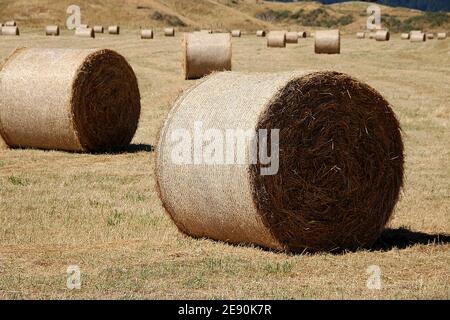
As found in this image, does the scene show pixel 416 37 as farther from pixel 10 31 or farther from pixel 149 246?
pixel 149 246

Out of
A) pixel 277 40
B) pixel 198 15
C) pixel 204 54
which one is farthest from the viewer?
pixel 198 15

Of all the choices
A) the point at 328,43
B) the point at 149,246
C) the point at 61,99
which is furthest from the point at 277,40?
the point at 149,246

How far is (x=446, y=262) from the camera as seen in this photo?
30.6 feet

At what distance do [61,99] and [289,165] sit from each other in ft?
27.2

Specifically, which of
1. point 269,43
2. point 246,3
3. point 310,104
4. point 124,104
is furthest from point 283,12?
point 310,104

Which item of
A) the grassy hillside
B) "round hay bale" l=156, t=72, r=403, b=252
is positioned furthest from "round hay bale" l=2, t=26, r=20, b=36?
"round hay bale" l=156, t=72, r=403, b=252

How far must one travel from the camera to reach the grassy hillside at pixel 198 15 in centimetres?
7750

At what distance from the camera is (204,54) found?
101 ft

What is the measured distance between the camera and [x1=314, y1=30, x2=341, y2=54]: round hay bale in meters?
43.4

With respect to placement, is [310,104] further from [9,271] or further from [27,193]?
[27,193]

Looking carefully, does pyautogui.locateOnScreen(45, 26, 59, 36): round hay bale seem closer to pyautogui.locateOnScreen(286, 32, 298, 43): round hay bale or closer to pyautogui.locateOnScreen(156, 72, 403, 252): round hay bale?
pyautogui.locateOnScreen(286, 32, 298, 43): round hay bale

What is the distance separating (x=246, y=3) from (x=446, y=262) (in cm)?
13298

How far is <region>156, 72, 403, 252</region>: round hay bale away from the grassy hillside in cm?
6233

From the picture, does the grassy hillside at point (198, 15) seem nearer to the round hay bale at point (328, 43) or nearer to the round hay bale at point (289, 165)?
the round hay bale at point (328, 43)
